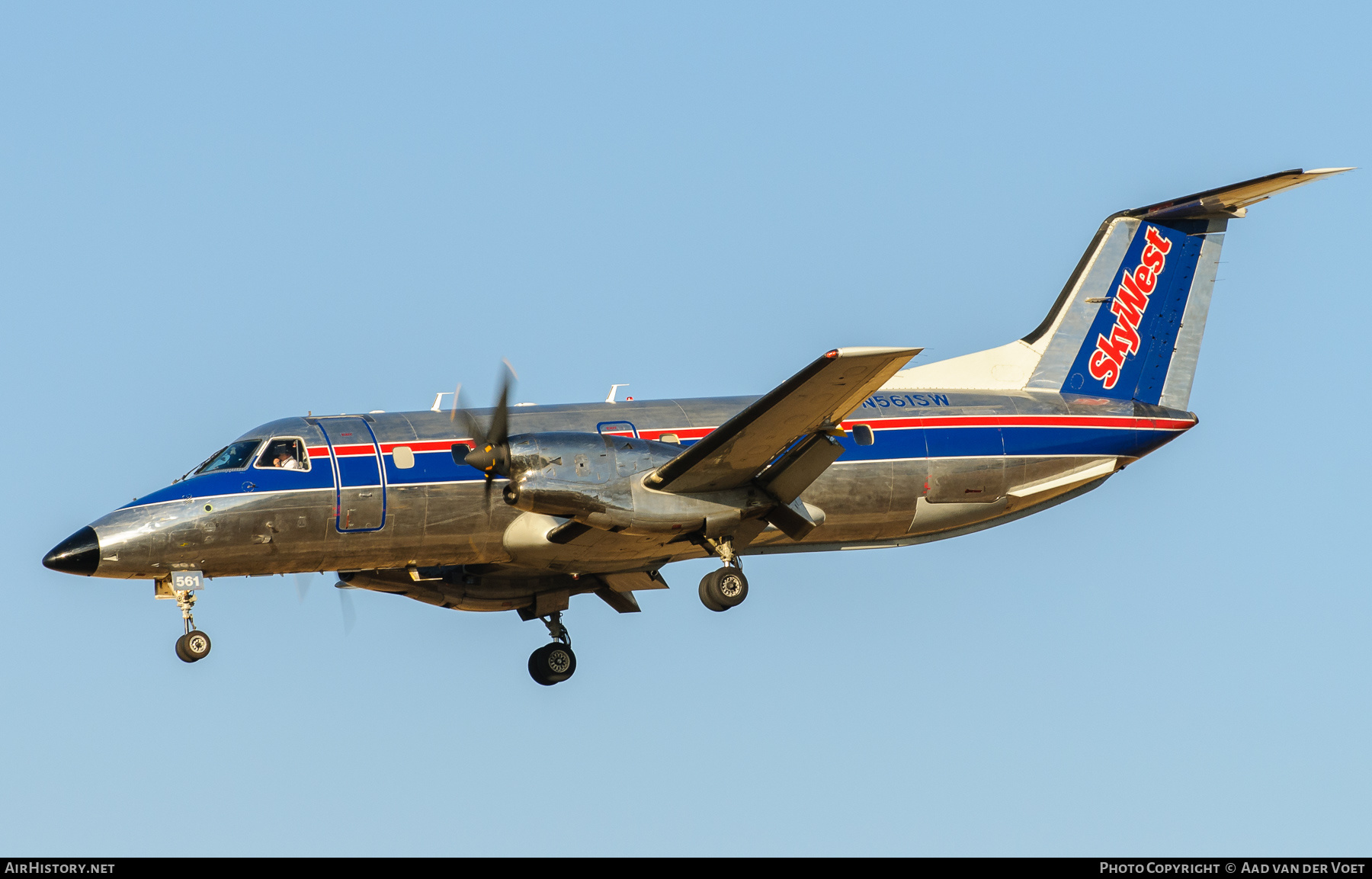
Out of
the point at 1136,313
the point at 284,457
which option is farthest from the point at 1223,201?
the point at 284,457

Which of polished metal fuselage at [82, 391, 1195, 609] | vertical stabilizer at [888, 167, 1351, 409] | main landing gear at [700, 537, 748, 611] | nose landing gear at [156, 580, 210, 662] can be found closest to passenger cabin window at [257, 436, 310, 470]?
polished metal fuselage at [82, 391, 1195, 609]

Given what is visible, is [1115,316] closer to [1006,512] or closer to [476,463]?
[1006,512]

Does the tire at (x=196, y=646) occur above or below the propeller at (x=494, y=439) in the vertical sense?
below

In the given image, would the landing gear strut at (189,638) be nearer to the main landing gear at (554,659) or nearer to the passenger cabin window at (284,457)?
the passenger cabin window at (284,457)

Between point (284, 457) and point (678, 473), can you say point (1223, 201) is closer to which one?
point (678, 473)

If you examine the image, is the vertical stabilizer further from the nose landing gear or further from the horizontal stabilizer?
the nose landing gear

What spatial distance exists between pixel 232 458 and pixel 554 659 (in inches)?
228

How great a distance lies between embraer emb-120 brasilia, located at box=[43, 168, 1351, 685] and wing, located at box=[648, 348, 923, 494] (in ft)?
0.10

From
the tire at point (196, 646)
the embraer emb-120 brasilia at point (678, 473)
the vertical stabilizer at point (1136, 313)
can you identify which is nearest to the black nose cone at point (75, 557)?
the embraer emb-120 brasilia at point (678, 473)

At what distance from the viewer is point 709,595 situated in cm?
1967

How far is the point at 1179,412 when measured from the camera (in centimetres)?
2419

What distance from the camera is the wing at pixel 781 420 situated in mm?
17734

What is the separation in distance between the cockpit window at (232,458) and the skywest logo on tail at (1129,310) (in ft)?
40.0
